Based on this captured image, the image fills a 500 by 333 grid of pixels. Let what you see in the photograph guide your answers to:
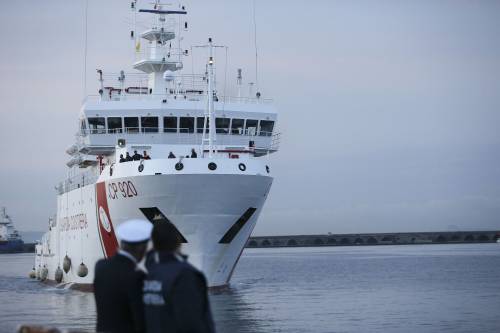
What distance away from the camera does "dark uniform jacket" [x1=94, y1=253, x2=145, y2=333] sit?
22.2ft

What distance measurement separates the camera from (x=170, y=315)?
21.7 feet

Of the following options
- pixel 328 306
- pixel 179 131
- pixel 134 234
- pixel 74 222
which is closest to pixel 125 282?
pixel 134 234

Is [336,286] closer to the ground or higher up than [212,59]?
closer to the ground

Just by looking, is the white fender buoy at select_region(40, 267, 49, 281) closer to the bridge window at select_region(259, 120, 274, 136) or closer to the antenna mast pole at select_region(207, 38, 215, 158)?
the bridge window at select_region(259, 120, 274, 136)

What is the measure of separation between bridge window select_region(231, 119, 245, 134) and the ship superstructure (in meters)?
101

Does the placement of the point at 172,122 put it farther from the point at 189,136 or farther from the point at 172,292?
the point at 172,292

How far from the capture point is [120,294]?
679 centimetres

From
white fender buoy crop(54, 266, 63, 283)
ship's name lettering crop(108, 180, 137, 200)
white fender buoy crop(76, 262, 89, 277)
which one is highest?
ship's name lettering crop(108, 180, 137, 200)

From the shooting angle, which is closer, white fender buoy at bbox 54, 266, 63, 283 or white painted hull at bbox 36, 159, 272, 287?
white painted hull at bbox 36, 159, 272, 287

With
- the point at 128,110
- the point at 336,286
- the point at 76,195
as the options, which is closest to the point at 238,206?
the point at 128,110

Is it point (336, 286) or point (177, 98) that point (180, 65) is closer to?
point (177, 98)

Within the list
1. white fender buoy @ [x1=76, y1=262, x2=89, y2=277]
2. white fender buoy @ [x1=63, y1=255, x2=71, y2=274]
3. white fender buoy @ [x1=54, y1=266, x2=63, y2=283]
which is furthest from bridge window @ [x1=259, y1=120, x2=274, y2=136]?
white fender buoy @ [x1=54, y1=266, x2=63, y2=283]

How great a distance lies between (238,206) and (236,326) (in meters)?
5.10

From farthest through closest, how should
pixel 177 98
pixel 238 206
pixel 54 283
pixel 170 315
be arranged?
Answer: pixel 54 283
pixel 177 98
pixel 238 206
pixel 170 315
